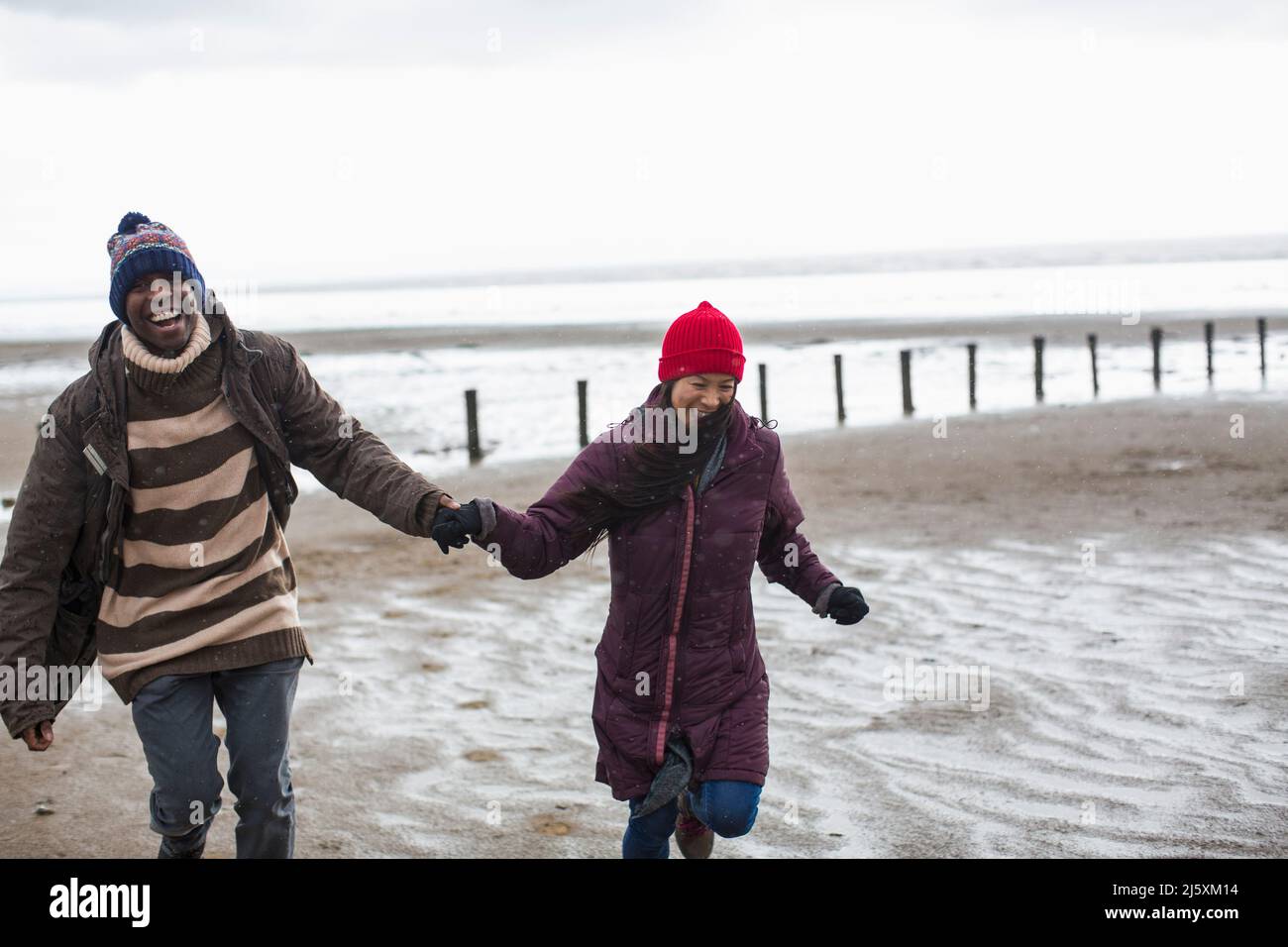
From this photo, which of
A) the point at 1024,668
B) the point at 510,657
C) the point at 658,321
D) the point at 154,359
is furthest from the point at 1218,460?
the point at 658,321

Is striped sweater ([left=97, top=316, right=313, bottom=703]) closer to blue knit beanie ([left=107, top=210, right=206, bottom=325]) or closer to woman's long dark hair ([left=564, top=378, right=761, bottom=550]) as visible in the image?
blue knit beanie ([left=107, top=210, right=206, bottom=325])

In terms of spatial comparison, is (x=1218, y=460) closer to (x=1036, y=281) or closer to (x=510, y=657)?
(x=510, y=657)

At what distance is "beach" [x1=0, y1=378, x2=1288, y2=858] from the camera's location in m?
4.70

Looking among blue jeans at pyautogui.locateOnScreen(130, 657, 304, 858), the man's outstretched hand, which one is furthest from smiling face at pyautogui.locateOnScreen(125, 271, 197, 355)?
the man's outstretched hand

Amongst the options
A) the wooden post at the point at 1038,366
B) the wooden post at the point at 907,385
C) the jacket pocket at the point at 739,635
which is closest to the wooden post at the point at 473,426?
the wooden post at the point at 907,385

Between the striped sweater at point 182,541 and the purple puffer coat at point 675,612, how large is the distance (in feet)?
2.24

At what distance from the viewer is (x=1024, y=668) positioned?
6.39 meters

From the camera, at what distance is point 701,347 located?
142 inches

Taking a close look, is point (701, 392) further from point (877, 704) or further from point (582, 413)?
point (582, 413)

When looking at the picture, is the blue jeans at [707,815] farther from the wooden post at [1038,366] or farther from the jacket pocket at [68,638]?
the wooden post at [1038,366]

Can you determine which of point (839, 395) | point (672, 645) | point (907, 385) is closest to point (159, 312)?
point (672, 645)

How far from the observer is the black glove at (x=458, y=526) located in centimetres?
359

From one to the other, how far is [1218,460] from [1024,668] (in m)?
7.25
